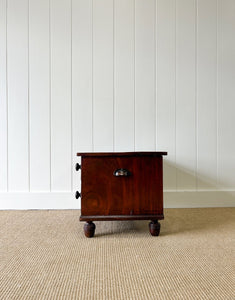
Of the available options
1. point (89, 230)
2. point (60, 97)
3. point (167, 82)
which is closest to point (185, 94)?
point (167, 82)

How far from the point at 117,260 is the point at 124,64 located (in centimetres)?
124

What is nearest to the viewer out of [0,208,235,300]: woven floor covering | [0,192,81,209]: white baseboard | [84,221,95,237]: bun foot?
[0,208,235,300]: woven floor covering

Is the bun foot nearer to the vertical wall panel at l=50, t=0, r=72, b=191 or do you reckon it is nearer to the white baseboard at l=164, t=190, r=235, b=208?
the vertical wall panel at l=50, t=0, r=72, b=191

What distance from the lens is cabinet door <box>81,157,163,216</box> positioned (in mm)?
1065

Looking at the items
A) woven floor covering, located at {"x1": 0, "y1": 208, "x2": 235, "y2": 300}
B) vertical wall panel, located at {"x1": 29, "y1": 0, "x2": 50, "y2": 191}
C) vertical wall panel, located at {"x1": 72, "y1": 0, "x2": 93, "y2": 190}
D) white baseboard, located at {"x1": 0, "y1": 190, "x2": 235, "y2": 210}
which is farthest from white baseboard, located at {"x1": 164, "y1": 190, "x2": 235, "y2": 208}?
vertical wall panel, located at {"x1": 29, "y1": 0, "x2": 50, "y2": 191}

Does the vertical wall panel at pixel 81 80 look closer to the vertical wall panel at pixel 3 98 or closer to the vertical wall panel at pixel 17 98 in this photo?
the vertical wall panel at pixel 17 98

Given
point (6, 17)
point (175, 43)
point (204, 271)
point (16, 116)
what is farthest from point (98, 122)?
point (204, 271)

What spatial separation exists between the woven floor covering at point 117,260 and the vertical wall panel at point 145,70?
644 mm

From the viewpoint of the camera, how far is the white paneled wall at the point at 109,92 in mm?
1576

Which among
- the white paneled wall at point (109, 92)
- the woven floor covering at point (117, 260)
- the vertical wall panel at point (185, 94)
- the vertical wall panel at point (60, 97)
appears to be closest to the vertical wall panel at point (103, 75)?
the white paneled wall at point (109, 92)

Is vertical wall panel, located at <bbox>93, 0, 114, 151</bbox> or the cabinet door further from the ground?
vertical wall panel, located at <bbox>93, 0, 114, 151</bbox>

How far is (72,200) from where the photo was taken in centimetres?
158

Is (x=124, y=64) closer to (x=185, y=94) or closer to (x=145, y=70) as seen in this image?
(x=145, y=70)

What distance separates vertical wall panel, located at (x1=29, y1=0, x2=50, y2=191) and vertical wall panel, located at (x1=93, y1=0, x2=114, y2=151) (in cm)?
32
